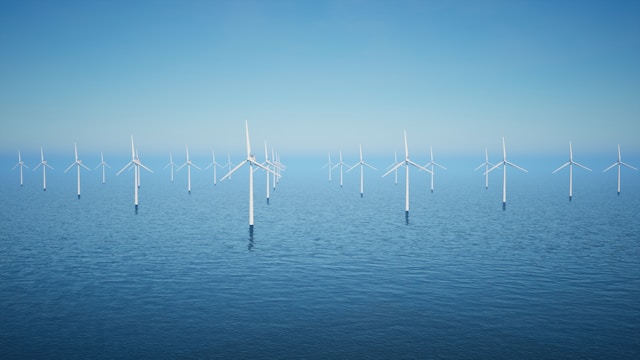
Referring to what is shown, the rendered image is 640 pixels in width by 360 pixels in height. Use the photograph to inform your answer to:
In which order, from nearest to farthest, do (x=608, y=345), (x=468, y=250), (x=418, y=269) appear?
(x=608, y=345) < (x=418, y=269) < (x=468, y=250)

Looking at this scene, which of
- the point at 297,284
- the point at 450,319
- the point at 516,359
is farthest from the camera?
the point at 297,284

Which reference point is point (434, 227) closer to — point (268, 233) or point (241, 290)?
point (268, 233)

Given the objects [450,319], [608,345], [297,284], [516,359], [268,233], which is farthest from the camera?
[268,233]

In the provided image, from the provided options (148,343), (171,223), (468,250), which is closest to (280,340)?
(148,343)

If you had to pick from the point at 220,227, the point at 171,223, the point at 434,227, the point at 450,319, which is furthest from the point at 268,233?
the point at 450,319

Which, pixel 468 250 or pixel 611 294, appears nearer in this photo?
pixel 611 294

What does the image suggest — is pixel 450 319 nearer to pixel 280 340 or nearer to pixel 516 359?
pixel 516 359

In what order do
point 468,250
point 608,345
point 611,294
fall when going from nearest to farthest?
1. point 608,345
2. point 611,294
3. point 468,250
